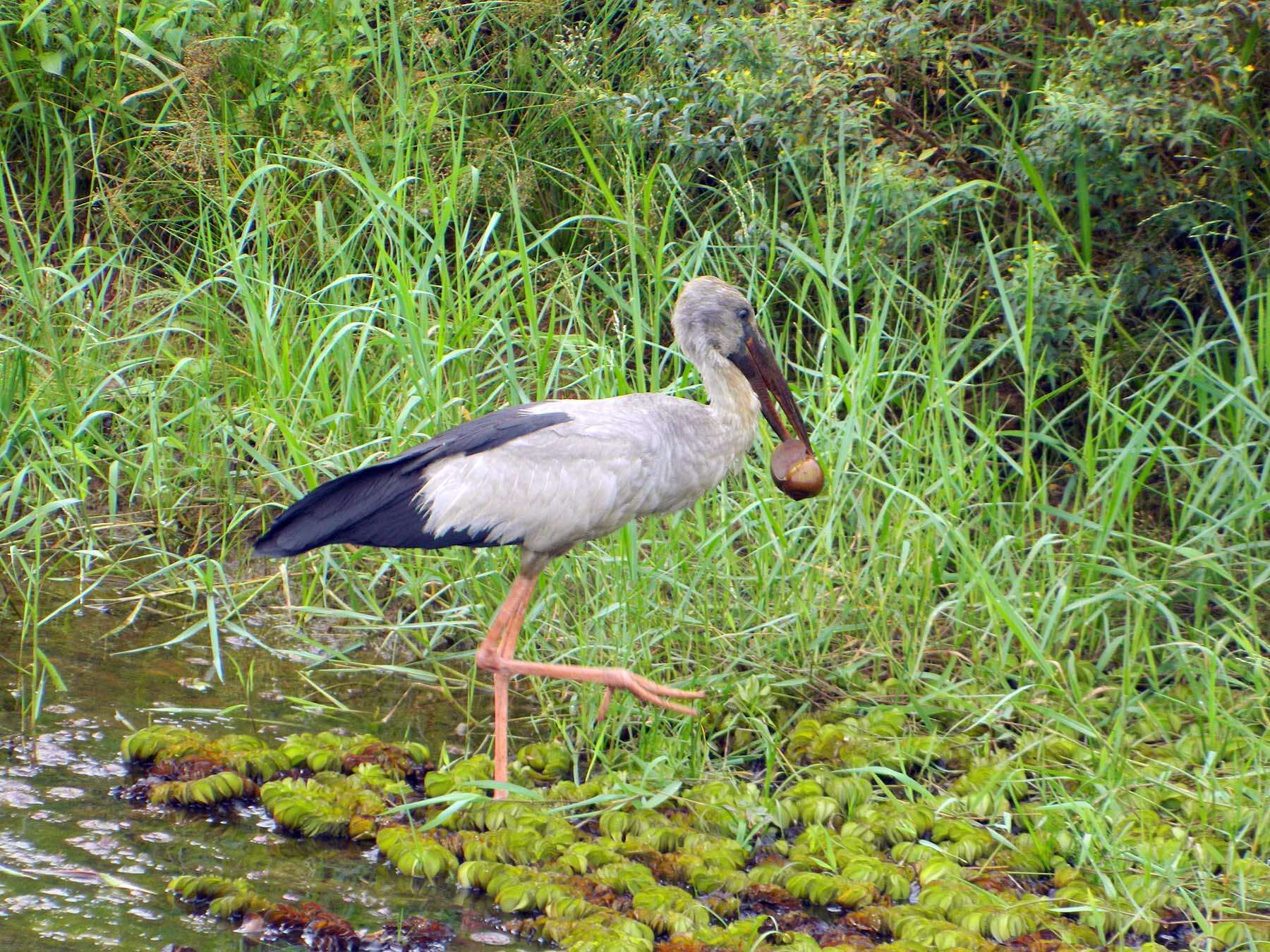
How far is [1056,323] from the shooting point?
5129 mm

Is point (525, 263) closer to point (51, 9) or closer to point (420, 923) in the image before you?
point (420, 923)

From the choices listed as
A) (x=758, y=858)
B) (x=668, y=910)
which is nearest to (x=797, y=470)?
(x=758, y=858)

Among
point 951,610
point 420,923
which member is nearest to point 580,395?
point 951,610

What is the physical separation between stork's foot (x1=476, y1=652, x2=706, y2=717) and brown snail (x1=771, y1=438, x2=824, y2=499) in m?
0.71

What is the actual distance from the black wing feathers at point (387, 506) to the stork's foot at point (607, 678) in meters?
0.34

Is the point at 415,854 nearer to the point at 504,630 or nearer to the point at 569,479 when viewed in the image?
the point at 504,630

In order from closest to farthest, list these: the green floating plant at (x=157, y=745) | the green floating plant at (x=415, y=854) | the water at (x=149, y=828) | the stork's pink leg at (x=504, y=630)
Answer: the water at (x=149, y=828) < the green floating plant at (x=415, y=854) < the green floating plant at (x=157, y=745) < the stork's pink leg at (x=504, y=630)

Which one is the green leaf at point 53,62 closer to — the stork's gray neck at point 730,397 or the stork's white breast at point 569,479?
the stork's white breast at point 569,479

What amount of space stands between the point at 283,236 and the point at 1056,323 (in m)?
3.16

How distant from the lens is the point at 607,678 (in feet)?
12.9

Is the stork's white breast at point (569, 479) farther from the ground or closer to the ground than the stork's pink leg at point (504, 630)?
farther from the ground

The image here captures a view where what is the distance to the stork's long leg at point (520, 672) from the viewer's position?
3.91 metres

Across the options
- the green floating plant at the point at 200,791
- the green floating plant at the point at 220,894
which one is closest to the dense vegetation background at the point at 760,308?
the green floating plant at the point at 200,791

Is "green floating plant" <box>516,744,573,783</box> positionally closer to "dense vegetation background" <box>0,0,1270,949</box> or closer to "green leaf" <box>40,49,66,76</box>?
"dense vegetation background" <box>0,0,1270,949</box>
